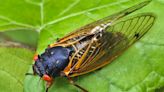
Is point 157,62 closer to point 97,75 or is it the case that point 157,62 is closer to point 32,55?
point 97,75

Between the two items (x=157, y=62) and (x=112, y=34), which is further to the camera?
(x=112, y=34)

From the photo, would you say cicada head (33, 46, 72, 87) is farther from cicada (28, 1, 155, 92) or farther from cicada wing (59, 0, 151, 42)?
cicada wing (59, 0, 151, 42)

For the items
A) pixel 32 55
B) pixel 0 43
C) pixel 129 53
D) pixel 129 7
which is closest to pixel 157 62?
pixel 129 53

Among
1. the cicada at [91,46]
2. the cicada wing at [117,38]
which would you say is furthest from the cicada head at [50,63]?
the cicada wing at [117,38]

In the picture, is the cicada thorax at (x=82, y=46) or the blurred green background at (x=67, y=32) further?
the cicada thorax at (x=82, y=46)

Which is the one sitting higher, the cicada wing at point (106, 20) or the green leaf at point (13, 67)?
the cicada wing at point (106, 20)

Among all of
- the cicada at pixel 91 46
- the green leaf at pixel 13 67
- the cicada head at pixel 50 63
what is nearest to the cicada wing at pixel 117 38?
the cicada at pixel 91 46

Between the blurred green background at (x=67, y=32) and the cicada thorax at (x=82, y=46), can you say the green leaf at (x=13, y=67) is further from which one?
the cicada thorax at (x=82, y=46)
